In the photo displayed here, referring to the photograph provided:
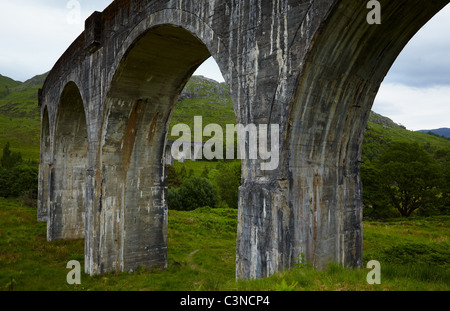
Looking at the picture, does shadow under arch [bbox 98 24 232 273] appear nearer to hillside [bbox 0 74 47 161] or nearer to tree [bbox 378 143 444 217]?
tree [bbox 378 143 444 217]

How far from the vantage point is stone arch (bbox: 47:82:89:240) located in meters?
14.3

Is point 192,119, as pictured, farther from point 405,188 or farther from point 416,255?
point 416,255

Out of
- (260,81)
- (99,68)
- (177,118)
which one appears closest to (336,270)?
(260,81)

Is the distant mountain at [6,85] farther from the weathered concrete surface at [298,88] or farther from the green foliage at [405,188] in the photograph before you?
the weathered concrete surface at [298,88]

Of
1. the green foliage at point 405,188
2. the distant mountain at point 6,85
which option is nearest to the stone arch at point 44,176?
the green foliage at point 405,188

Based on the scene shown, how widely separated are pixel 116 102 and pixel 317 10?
6.79 m

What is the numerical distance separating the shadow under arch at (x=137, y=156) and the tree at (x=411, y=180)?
21297 millimetres

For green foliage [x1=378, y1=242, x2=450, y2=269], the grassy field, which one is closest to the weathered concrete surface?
the grassy field

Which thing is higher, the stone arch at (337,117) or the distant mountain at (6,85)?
the distant mountain at (6,85)

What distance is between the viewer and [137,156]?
1017 cm

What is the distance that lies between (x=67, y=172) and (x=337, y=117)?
1307 centimetres

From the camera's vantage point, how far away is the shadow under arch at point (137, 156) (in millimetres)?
9125

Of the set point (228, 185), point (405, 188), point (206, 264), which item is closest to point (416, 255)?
point (206, 264)
